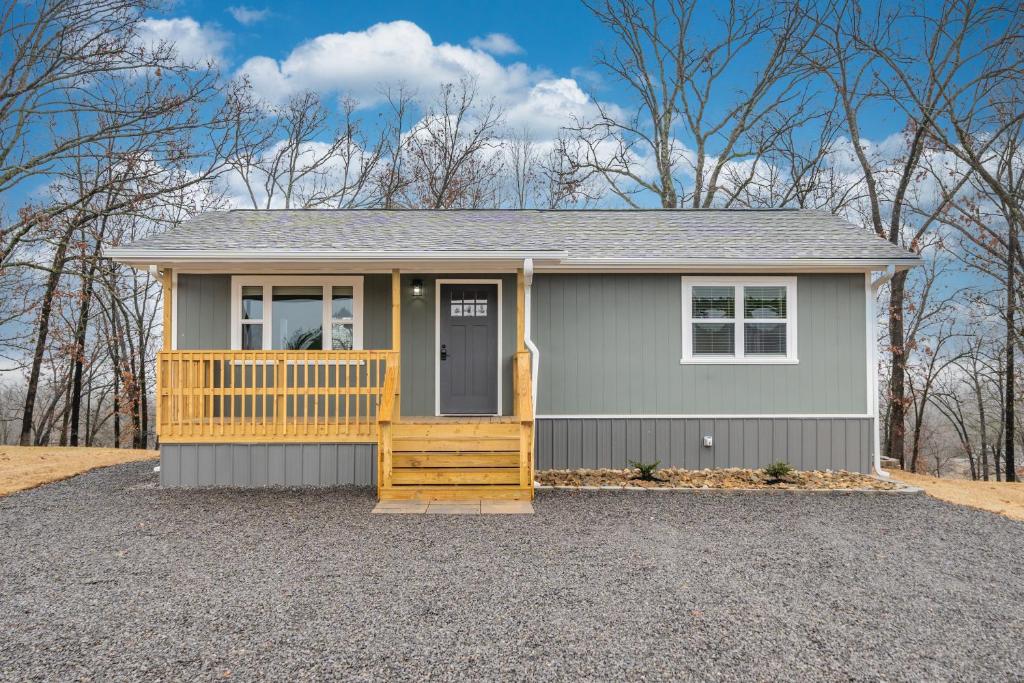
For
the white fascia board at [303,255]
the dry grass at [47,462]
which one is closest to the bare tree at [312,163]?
the dry grass at [47,462]

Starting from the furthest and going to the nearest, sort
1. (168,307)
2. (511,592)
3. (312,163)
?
1. (312,163)
2. (168,307)
3. (511,592)

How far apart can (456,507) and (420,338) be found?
277 cm

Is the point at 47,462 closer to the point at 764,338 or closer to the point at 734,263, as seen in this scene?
the point at 734,263

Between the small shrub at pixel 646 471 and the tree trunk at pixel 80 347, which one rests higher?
the tree trunk at pixel 80 347

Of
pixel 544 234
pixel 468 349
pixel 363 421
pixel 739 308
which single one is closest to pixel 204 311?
pixel 363 421

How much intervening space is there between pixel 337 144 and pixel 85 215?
759cm

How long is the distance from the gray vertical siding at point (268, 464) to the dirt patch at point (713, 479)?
7.31 ft

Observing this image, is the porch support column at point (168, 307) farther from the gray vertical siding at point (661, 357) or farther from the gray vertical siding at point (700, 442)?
A: the gray vertical siding at point (700, 442)

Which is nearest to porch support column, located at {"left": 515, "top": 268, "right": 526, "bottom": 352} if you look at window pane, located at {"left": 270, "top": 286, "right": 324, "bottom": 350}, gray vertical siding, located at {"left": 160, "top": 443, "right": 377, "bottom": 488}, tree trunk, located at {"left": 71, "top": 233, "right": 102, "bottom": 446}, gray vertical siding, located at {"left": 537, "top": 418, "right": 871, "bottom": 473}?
gray vertical siding, located at {"left": 537, "top": 418, "right": 871, "bottom": 473}

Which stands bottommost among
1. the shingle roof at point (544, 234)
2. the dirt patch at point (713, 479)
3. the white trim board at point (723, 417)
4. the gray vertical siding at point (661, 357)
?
the dirt patch at point (713, 479)

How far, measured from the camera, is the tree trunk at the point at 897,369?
14.4 meters

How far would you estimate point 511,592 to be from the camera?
12.8 feet

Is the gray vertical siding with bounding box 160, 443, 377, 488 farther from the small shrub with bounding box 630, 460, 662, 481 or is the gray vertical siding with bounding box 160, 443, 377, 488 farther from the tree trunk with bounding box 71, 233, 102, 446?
the tree trunk with bounding box 71, 233, 102, 446

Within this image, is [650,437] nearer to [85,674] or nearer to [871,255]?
[871,255]
